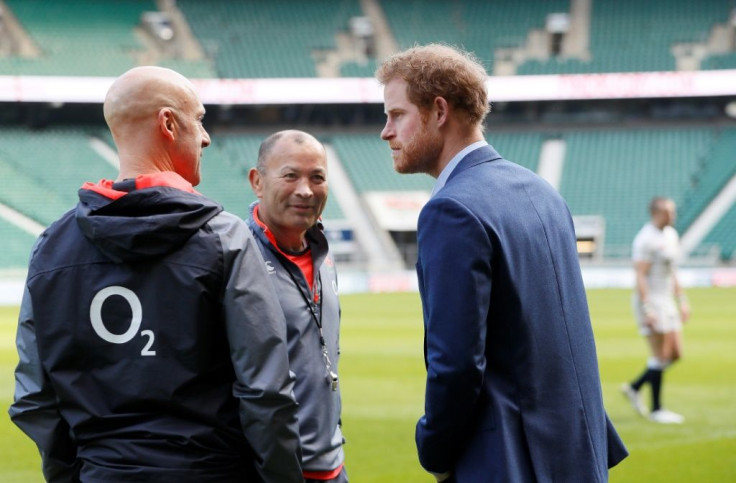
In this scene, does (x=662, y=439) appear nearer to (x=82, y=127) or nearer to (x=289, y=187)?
(x=289, y=187)

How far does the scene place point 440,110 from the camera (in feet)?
9.36

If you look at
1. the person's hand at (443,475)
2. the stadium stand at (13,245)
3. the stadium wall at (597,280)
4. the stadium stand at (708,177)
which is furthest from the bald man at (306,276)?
the stadium stand at (708,177)

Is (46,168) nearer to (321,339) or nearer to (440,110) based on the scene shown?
(321,339)

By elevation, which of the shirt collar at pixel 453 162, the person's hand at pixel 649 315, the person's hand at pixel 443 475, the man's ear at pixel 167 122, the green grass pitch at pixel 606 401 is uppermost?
the man's ear at pixel 167 122

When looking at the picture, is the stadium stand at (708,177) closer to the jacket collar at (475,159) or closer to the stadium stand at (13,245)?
the stadium stand at (13,245)

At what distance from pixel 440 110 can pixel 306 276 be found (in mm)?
1199

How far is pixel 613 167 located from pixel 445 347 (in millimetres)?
36448

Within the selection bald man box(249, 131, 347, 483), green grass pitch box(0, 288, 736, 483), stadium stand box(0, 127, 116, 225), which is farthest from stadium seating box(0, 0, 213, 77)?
bald man box(249, 131, 347, 483)

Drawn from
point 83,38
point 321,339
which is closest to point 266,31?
point 83,38

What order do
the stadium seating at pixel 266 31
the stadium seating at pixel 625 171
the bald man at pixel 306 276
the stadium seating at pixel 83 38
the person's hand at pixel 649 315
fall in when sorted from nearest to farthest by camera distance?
the bald man at pixel 306 276 → the person's hand at pixel 649 315 → the stadium seating at pixel 625 171 → the stadium seating at pixel 83 38 → the stadium seating at pixel 266 31

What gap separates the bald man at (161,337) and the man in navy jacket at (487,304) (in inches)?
18.5

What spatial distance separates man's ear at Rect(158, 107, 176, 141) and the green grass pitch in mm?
4431

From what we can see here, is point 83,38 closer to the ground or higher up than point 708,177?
higher up

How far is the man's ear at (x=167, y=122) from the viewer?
2670mm
